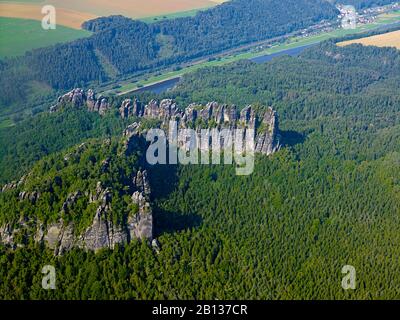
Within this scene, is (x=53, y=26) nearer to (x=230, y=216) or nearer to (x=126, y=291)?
(x=230, y=216)

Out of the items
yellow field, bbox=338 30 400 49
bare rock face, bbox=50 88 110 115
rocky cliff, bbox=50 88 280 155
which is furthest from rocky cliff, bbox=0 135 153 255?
yellow field, bbox=338 30 400 49

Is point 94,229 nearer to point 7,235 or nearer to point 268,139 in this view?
point 7,235

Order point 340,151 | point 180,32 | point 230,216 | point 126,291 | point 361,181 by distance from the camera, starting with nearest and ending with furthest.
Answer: point 126,291, point 230,216, point 361,181, point 340,151, point 180,32

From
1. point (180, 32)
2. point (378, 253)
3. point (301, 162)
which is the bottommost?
point (378, 253)

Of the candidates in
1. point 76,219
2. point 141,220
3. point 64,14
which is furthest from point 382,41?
point 76,219

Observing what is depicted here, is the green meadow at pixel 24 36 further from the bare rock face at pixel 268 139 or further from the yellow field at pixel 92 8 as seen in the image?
the bare rock face at pixel 268 139

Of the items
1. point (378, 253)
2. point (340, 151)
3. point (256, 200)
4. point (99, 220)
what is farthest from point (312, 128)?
point (99, 220)

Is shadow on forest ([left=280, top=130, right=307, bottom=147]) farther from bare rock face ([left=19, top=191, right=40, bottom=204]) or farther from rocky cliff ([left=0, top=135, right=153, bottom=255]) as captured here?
bare rock face ([left=19, top=191, right=40, bottom=204])
